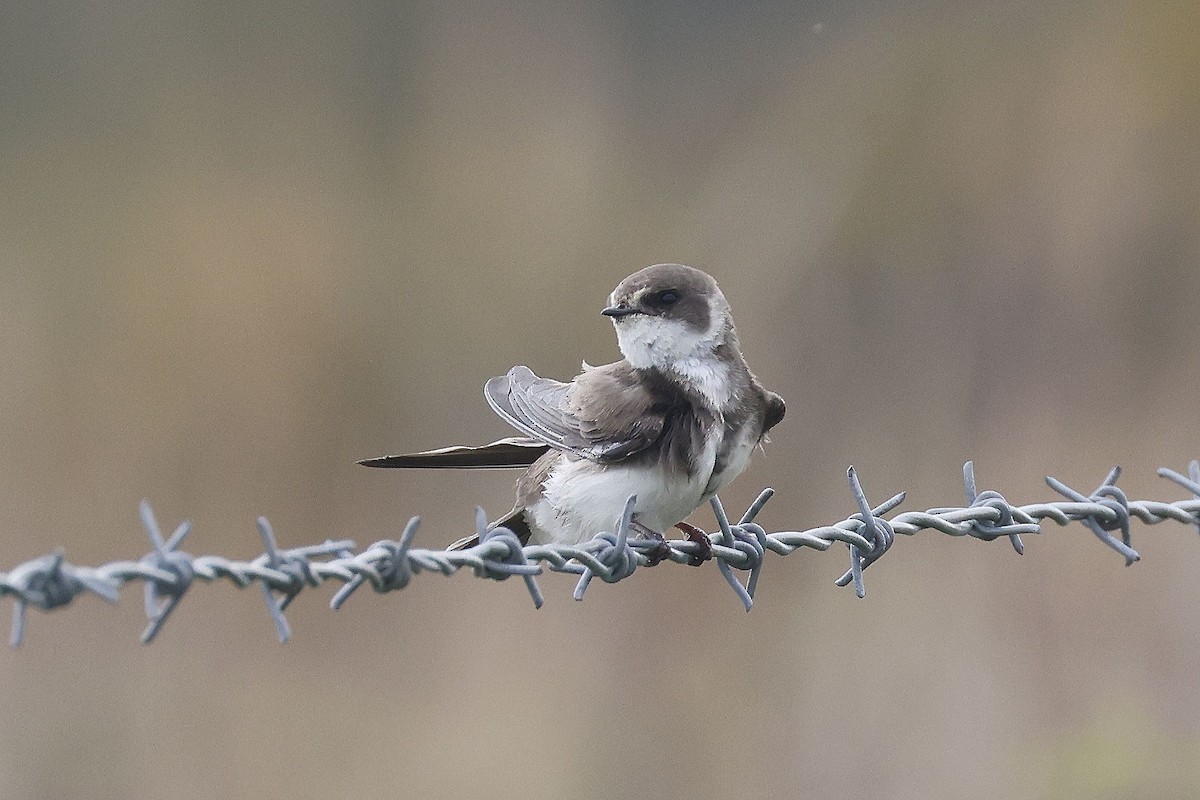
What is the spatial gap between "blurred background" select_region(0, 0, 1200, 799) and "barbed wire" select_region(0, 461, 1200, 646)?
3.59m

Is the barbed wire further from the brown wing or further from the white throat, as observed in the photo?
the white throat

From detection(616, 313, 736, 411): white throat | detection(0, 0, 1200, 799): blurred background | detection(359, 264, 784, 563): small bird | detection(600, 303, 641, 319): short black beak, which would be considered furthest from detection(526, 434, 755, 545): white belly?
detection(0, 0, 1200, 799): blurred background

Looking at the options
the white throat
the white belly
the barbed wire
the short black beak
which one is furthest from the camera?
the short black beak

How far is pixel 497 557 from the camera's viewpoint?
7.04ft

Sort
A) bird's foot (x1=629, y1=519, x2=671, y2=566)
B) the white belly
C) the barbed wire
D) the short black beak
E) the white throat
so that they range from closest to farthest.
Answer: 1. the barbed wire
2. bird's foot (x1=629, y1=519, x2=671, y2=566)
3. the white belly
4. the white throat
5. the short black beak

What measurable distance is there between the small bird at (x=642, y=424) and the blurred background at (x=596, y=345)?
3045 millimetres

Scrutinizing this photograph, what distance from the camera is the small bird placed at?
127 inches

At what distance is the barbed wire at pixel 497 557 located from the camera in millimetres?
1537

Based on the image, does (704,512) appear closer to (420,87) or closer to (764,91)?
(764,91)

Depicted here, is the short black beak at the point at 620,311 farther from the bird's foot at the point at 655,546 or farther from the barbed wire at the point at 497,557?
the barbed wire at the point at 497,557

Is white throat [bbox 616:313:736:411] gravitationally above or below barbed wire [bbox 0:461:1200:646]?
above

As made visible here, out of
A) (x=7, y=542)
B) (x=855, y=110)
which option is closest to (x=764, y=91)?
(x=855, y=110)

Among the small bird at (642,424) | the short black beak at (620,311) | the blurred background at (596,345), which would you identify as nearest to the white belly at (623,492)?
the small bird at (642,424)

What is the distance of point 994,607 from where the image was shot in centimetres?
617
